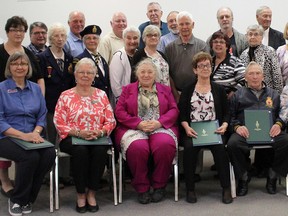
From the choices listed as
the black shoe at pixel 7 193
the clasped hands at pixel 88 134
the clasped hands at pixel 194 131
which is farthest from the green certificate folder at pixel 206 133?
the black shoe at pixel 7 193

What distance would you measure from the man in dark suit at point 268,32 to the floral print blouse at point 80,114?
2268 mm

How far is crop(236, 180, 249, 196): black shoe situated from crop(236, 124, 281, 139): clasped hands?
0.42 m

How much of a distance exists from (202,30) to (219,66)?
2154mm

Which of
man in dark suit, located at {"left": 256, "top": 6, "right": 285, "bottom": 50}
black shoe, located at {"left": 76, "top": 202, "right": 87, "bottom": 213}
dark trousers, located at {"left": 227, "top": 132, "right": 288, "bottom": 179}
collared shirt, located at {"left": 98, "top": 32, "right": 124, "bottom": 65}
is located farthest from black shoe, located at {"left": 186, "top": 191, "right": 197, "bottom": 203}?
man in dark suit, located at {"left": 256, "top": 6, "right": 285, "bottom": 50}

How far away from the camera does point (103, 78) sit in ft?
13.6

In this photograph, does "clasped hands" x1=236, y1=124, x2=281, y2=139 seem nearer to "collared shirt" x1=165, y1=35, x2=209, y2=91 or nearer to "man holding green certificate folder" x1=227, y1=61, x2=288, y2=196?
"man holding green certificate folder" x1=227, y1=61, x2=288, y2=196

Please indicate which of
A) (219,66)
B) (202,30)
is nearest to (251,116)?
(219,66)

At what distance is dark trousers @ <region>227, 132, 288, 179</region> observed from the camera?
148 inches

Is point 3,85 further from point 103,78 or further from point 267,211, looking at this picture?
point 267,211

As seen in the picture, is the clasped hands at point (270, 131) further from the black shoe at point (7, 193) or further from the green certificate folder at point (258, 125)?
the black shoe at point (7, 193)

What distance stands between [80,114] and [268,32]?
2576 millimetres

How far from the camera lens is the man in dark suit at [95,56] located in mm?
4105

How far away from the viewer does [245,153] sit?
12.6 feet

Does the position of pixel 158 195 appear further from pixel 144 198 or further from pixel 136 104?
pixel 136 104
